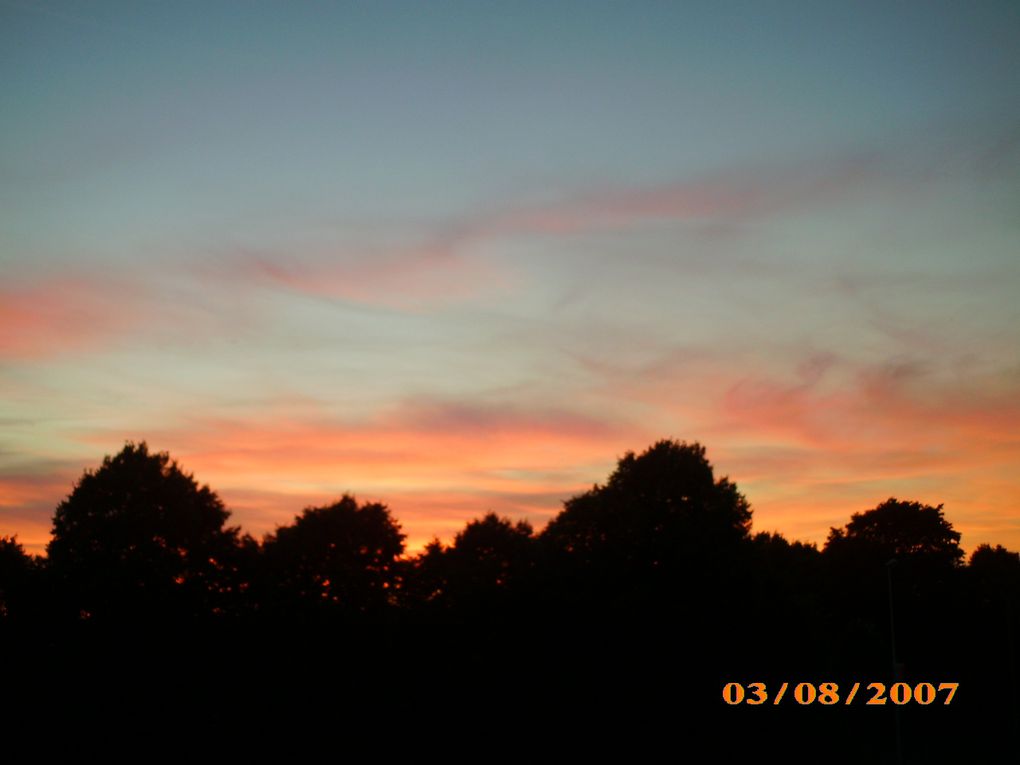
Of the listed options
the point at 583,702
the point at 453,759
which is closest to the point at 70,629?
the point at 453,759

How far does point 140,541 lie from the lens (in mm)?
59156

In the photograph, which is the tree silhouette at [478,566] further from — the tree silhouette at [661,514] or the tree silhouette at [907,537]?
the tree silhouette at [907,537]

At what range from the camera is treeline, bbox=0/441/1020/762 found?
184ft

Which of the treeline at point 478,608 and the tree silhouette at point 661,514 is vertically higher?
the tree silhouette at point 661,514

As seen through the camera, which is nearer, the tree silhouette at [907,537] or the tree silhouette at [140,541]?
the tree silhouette at [140,541]

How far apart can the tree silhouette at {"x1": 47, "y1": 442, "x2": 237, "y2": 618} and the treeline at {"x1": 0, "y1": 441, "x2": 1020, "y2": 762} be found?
0.12m

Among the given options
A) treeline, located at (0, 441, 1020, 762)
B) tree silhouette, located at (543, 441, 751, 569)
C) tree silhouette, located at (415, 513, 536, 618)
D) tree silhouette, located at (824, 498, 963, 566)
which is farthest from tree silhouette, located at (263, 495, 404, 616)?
tree silhouette, located at (824, 498, 963, 566)

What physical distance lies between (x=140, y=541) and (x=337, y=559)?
45.7 feet

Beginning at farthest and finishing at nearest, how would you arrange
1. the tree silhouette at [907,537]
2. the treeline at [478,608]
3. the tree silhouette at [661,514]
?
the tree silhouette at [907,537], the tree silhouette at [661,514], the treeline at [478,608]

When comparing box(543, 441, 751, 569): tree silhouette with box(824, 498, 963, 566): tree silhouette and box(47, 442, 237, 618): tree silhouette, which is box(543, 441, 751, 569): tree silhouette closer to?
box(47, 442, 237, 618): tree silhouette

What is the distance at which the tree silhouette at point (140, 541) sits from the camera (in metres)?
56.8

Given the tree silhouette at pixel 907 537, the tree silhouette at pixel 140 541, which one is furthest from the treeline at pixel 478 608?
the tree silhouette at pixel 907 537

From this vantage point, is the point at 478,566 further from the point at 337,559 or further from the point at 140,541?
the point at 140,541

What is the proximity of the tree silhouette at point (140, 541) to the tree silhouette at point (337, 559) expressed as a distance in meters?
4.11
